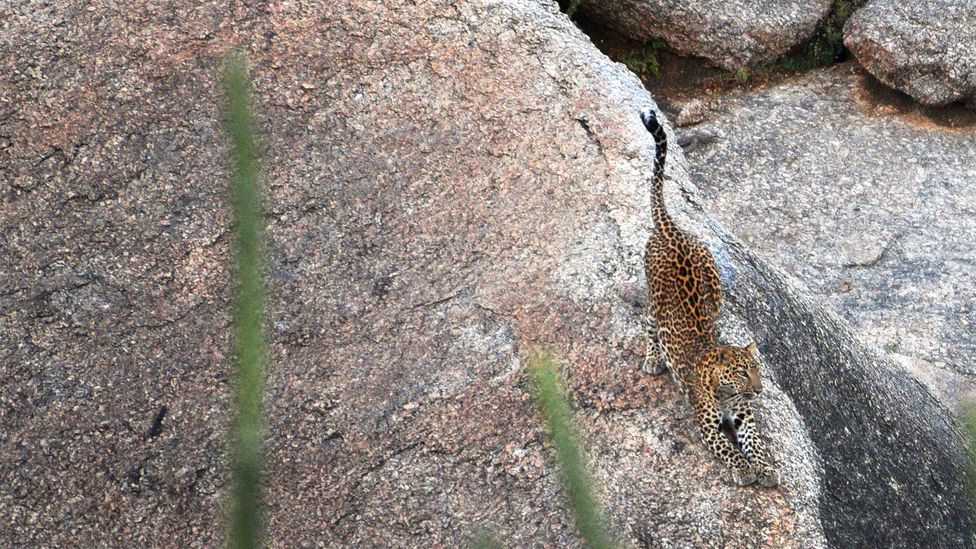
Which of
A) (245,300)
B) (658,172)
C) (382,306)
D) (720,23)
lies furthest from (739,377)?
(720,23)

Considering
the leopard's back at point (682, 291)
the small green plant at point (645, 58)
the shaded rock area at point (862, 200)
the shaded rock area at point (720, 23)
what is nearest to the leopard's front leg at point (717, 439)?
the leopard's back at point (682, 291)

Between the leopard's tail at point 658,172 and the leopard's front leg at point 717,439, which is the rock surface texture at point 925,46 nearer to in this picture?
A: the leopard's tail at point 658,172

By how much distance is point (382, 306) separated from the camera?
21.1ft

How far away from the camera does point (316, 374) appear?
20.2ft

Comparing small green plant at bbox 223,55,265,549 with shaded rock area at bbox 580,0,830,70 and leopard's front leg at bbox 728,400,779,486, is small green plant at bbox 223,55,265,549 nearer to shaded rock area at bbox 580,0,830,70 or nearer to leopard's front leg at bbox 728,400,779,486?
leopard's front leg at bbox 728,400,779,486

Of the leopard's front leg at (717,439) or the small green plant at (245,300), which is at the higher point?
the small green plant at (245,300)

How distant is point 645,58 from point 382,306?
21.4 ft

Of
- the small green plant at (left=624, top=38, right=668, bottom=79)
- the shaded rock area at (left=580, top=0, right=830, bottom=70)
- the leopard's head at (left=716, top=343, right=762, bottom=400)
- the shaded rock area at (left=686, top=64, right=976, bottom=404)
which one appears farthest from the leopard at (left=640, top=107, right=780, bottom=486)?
the small green plant at (left=624, top=38, right=668, bottom=79)

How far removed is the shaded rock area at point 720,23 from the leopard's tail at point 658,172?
17.2 feet

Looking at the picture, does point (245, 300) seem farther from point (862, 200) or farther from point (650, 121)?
point (862, 200)

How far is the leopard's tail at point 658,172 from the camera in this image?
6578mm

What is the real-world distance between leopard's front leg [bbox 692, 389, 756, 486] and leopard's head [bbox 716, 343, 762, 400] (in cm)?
9

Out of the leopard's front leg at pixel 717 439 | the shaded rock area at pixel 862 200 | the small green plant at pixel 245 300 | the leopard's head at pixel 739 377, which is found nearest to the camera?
the small green plant at pixel 245 300

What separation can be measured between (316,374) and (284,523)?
0.78 m
